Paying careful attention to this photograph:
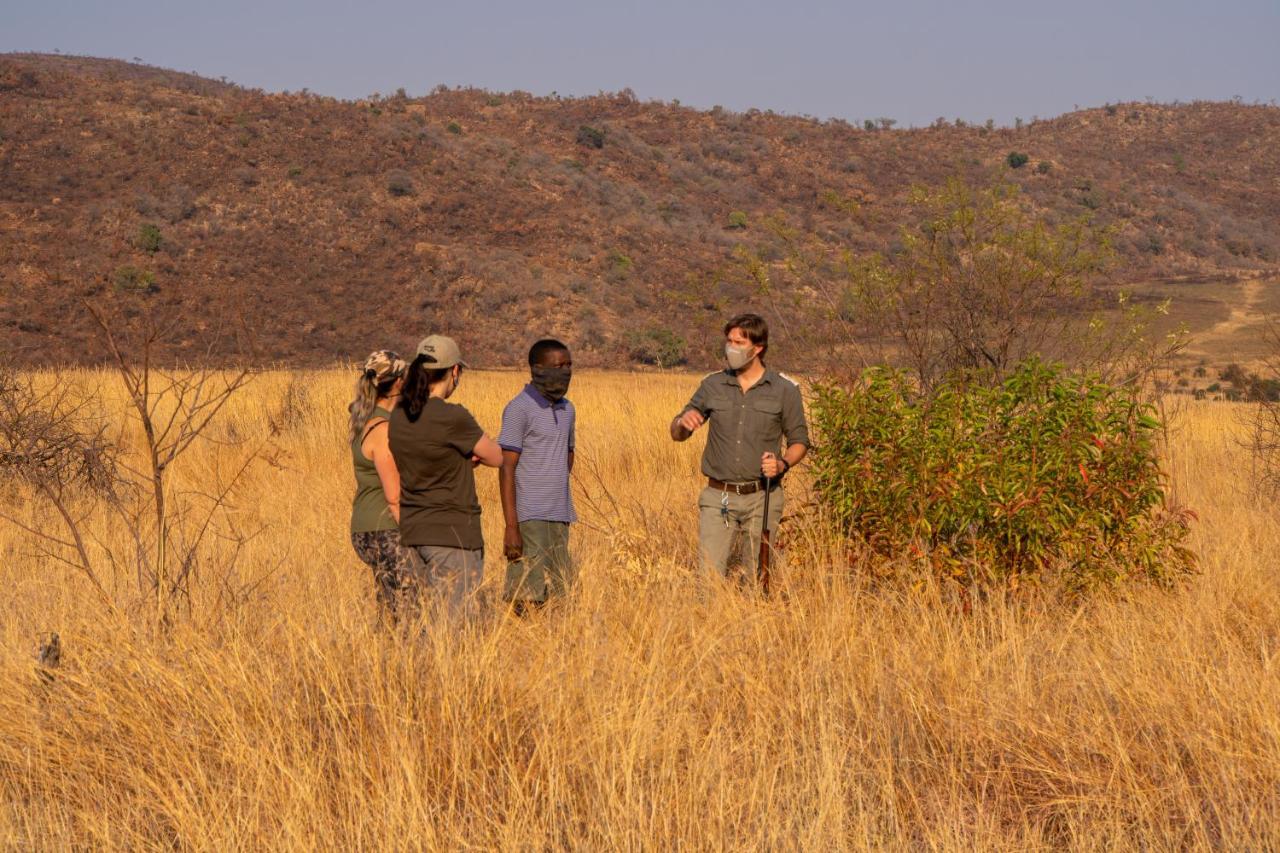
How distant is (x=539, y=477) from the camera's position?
5758mm

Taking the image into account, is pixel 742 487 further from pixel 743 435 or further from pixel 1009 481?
pixel 1009 481

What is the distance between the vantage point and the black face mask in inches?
225

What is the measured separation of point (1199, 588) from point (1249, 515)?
2996 millimetres

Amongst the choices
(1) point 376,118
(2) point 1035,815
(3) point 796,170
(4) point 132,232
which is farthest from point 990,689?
(3) point 796,170

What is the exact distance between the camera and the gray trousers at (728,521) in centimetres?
622

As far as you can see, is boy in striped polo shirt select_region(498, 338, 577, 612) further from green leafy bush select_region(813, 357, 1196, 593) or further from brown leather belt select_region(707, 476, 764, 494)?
green leafy bush select_region(813, 357, 1196, 593)

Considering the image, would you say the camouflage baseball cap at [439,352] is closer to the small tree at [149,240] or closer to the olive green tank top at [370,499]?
the olive green tank top at [370,499]

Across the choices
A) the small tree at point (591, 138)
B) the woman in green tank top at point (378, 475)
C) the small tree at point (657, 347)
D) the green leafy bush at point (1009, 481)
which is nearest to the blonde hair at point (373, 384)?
the woman in green tank top at point (378, 475)

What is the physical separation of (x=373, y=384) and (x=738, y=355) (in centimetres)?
192

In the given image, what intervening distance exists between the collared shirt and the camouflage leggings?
1.73 meters

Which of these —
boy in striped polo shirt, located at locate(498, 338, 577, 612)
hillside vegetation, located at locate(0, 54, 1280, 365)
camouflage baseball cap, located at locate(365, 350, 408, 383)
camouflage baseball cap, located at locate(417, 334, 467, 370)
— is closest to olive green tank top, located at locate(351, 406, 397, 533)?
camouflage baseball cap, located at locate(365, 350, 408, 383)

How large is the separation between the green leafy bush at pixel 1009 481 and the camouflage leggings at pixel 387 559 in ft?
8.19

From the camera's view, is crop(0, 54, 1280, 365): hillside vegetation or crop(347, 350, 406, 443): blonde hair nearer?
crop(347, 350, 406, 443): blonde hair

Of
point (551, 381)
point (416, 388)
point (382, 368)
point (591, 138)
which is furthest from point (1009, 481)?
point (591, 138)
